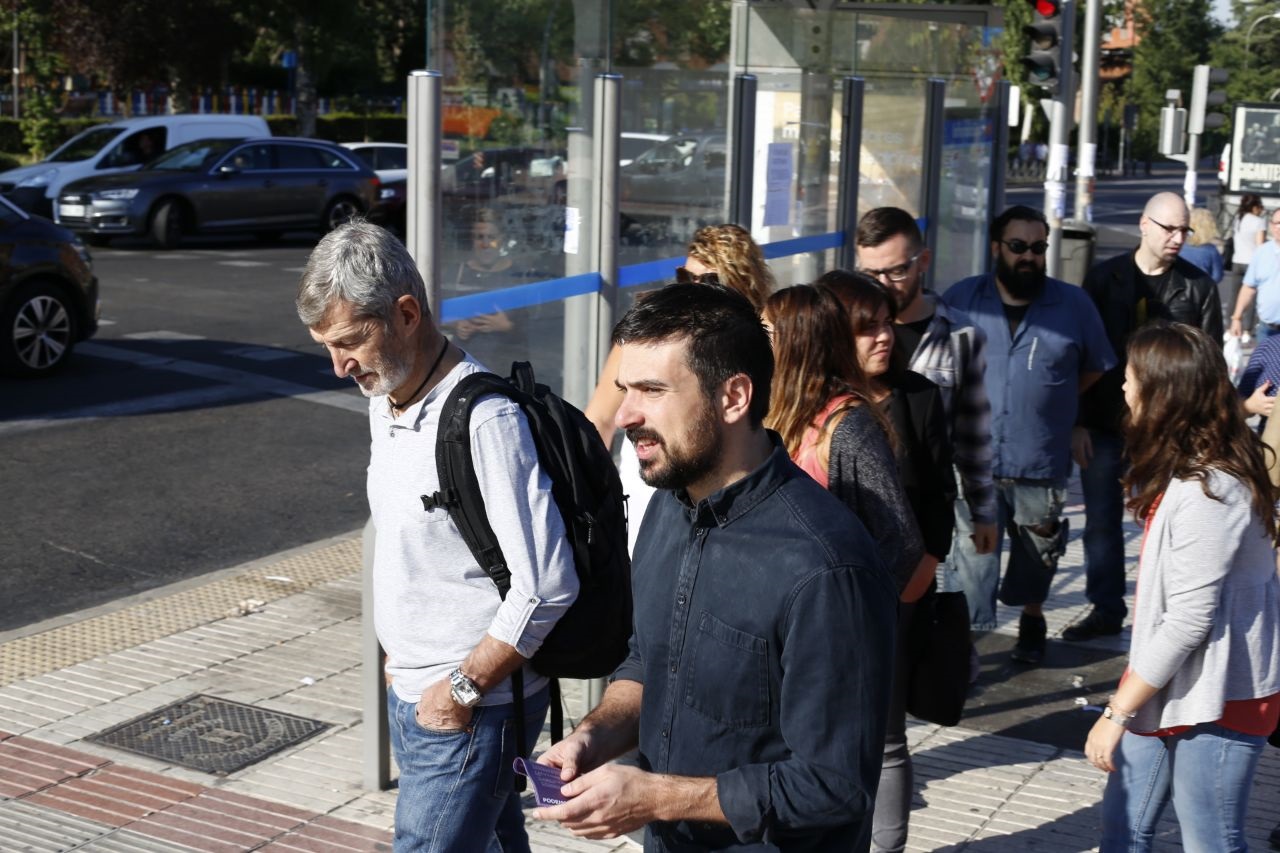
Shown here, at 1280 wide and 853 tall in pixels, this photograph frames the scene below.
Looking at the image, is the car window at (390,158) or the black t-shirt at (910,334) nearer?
the black t-shirt at (910,334)

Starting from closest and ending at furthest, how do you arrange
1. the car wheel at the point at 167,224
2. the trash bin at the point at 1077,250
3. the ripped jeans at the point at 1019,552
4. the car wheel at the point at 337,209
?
1. the ripped jeans at the point at 1019,552
2. the trash bin at the point at 1077,250
3. the car wheel at the point at 167,224
4. the car wheel at the point at 337,209

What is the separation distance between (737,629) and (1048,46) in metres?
11.5

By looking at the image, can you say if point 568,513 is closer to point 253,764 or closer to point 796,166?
point 253,764

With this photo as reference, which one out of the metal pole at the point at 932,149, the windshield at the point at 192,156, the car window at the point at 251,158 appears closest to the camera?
the metal pole at the point at 932,149

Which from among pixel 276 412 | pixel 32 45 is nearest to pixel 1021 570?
pixel 276 412

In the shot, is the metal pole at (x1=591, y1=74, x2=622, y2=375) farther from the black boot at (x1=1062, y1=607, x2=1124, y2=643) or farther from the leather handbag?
the black boot at (x1=1062, y1=607, x2=1124, y2=643)

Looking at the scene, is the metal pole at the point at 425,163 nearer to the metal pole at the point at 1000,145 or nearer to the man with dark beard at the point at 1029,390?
the man with dark beard at the point at 1029,390

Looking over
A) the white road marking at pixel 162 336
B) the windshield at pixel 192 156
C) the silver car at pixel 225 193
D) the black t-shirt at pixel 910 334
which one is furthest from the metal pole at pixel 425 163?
the windshield at pixel 192 156

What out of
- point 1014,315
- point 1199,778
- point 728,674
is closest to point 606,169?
point 1014,315

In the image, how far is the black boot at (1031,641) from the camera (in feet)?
21.0

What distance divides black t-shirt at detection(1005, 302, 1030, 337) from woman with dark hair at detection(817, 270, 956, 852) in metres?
2.01

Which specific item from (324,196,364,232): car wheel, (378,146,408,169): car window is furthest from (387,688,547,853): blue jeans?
(378,146,408,169): car window

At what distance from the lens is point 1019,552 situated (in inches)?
247

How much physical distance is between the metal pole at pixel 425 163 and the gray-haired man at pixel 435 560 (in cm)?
143
